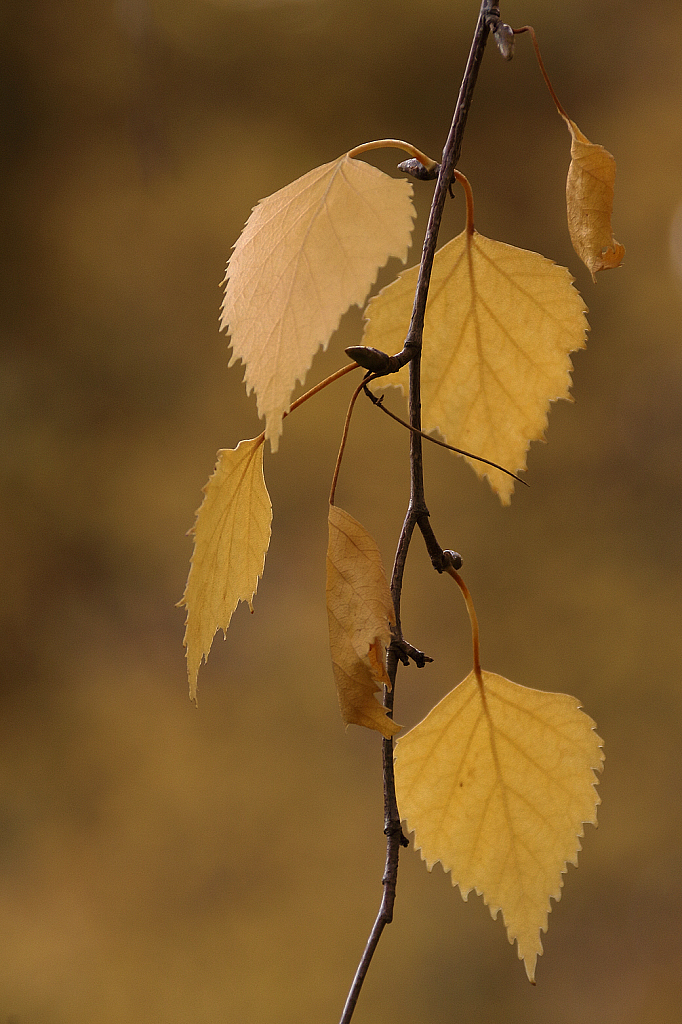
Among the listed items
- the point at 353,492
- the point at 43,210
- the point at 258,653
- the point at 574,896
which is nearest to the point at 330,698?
the point at 258,653

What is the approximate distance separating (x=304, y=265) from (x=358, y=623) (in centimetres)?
7

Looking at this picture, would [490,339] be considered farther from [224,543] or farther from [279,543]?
[279,543]

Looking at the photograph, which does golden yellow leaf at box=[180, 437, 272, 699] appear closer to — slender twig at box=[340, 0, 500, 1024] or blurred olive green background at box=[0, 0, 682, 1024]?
slender twig at box=[340, 0, 500, 1024]

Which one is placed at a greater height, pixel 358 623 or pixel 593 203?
pixel 593 203

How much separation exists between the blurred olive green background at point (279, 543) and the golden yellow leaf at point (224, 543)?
Result: 2.50 ft

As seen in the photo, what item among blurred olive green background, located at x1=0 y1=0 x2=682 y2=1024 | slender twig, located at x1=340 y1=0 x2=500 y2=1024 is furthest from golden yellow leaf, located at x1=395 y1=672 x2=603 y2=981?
blurred olive green background, located at x1=0 y1=0 x2=682 y2=1024

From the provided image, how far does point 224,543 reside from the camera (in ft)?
0.65

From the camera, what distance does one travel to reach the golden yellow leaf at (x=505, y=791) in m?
0.20

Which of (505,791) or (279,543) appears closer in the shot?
(505,791)

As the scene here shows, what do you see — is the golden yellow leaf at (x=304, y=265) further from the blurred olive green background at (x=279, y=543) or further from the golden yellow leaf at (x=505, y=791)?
the blurred olive green background at (x=279, y=543)

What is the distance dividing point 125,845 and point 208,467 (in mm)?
449

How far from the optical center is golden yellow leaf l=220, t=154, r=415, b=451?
0.49 ft

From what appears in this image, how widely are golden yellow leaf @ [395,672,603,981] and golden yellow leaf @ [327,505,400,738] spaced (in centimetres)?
6

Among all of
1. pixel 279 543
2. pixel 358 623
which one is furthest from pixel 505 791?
pixel 279 543
